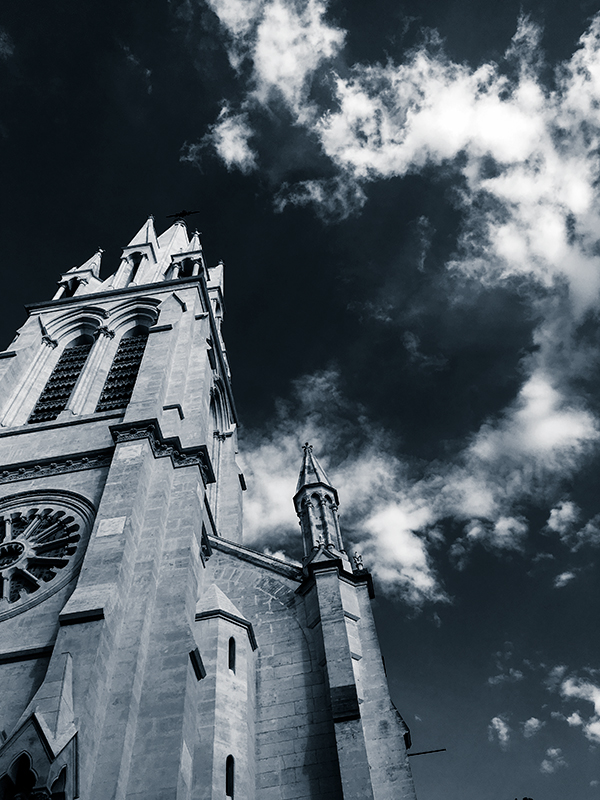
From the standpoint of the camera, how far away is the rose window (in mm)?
14930

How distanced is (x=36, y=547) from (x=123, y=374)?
1013cm

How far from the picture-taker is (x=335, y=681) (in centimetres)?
1366

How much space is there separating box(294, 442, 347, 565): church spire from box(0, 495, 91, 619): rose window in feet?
20.0

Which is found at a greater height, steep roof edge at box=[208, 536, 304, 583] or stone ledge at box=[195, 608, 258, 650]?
steep roof edge at box=[208, 536, 304, 583]

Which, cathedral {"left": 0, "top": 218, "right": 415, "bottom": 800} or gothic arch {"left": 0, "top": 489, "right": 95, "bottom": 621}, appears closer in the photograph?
cathedral {"left": 0, "top": 218, "right": 415, "bottom": 800}

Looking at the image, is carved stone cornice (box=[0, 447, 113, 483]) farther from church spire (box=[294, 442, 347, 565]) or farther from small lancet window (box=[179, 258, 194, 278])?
small lancet window (box=[179, 258, 194, 278])

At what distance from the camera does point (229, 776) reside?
12.6 meters

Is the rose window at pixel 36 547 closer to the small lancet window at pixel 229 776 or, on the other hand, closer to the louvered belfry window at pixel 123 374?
the small lancet window at pixel 229 776

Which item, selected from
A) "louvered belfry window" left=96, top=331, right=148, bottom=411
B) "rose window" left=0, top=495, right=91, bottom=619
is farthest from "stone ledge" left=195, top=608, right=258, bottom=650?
"louvered belfry window" left=96, top=331, right=148, bottom=411

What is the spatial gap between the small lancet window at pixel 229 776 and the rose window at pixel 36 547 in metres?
5.35

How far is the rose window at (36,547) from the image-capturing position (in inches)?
588

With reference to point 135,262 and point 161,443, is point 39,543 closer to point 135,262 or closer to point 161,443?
point 161,443

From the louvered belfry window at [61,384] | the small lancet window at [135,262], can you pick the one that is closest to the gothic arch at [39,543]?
the louvered belfry window at [61,384]

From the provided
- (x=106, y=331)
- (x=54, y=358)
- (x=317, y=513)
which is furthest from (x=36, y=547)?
(x=106, y=331)
